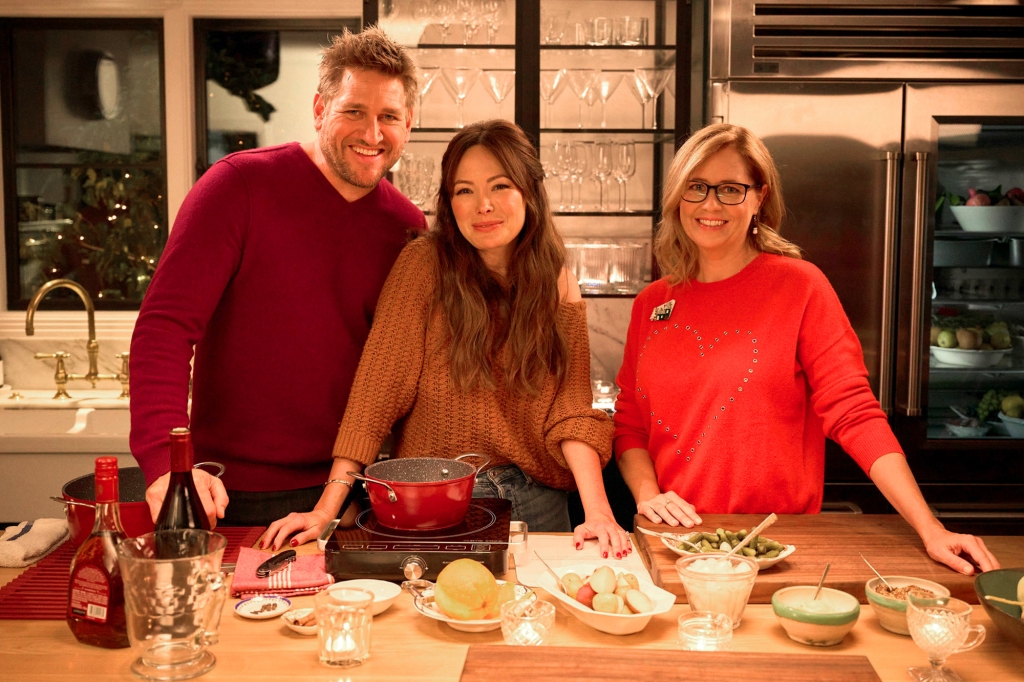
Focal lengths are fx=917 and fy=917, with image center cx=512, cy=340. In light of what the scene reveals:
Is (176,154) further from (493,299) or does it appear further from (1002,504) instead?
(1002,504)

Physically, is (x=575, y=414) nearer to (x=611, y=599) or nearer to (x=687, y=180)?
(x=687, y=180)

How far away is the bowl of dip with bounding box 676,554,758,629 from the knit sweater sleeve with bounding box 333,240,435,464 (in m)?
0.82

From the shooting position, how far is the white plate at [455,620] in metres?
1.31

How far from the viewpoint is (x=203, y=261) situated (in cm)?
202

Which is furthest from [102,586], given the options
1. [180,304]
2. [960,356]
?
[960,356]

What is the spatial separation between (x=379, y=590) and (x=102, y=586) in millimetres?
394

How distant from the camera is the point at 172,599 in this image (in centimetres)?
118

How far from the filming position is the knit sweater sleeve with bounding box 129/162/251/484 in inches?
70.9

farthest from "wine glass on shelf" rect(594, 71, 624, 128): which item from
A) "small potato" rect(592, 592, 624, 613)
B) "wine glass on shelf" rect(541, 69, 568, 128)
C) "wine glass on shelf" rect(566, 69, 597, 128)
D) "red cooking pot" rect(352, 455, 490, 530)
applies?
"small potato" rect(592, 592, 624, 613)

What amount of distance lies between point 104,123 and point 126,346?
3.30 feet

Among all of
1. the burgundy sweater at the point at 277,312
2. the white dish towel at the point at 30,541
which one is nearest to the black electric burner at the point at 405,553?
the white dish towel at the point at 30,541

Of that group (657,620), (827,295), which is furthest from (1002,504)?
(657,620)

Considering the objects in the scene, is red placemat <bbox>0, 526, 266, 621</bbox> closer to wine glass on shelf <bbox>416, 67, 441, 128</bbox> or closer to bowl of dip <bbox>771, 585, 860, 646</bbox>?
bowl of dip <bbox>771, 585, 860, 646</bbox>

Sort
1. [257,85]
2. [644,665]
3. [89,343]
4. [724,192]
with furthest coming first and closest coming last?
[257,85]
[89,343]
[724,192]
[644,665]
